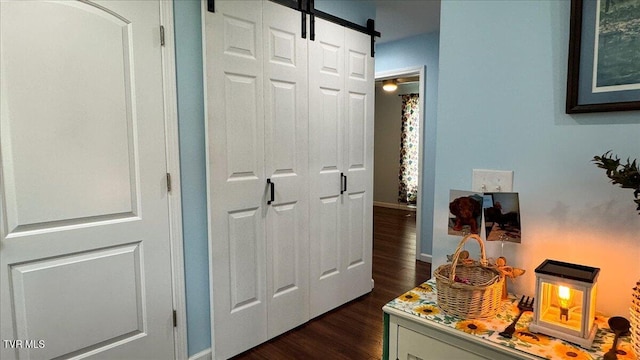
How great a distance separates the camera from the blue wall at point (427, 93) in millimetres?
3857

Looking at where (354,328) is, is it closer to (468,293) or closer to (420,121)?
(468,293)

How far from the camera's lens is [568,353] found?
0.94m

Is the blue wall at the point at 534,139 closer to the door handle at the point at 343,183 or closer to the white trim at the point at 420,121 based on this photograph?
the door handle at the point at 343,183

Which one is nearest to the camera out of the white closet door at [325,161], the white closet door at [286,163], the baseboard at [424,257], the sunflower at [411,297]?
the sunflower at [411,297]

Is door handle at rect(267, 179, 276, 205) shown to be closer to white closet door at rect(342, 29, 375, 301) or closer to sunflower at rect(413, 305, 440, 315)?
white closet door at rect(342, 29, 375, 301)

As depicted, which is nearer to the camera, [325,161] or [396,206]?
[325,161]

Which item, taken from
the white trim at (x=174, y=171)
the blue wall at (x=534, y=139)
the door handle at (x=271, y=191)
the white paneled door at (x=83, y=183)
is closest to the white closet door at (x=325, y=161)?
the door handle at (x=271, y=191)

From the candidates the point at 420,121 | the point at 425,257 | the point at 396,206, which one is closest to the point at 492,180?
the point at 420,121

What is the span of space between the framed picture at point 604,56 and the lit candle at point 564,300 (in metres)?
0.55

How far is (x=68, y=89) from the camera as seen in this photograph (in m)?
1.53

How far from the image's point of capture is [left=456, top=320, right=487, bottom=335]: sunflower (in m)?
1.04

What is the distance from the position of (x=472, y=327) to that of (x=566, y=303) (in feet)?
0.86

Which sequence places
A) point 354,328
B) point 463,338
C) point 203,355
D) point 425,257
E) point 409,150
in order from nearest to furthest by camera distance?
point 463,338, point 203,355, point 354,328, point 425,257, point 409,150

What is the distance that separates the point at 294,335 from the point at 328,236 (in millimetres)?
719
